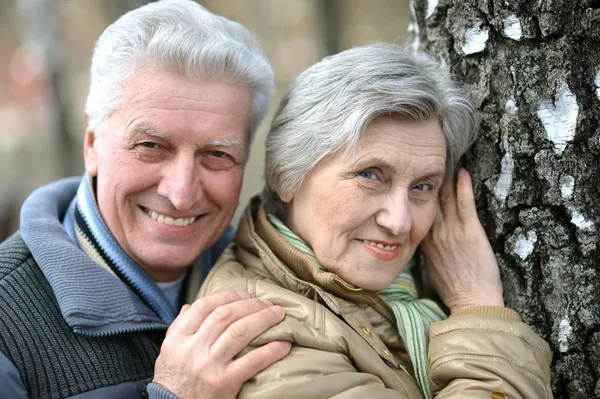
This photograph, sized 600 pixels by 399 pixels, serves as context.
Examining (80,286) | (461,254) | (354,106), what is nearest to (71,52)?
(80,286)

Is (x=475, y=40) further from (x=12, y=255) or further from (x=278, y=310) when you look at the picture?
(x=12, y=255)

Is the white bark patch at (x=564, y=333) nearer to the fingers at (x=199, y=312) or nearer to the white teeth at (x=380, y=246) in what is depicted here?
the white teeth at (x=380, y=246)

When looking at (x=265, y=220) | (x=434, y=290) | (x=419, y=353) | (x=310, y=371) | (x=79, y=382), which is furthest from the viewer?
(x=434, y=290)

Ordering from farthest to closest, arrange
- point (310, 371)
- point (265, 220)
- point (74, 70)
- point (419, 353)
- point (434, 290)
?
point (74, 70) < point (434, 290) < point (265, 220) < point (419, 353) < point (310, 371)

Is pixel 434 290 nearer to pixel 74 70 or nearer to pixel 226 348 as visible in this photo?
pixel 226 348

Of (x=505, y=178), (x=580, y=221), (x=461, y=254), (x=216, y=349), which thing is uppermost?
(x=505, y=178)

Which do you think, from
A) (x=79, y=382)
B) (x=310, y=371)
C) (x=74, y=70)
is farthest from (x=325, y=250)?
(x=74, y=70)

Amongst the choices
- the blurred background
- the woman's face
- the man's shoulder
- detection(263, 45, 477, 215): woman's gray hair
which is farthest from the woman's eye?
the blurred background

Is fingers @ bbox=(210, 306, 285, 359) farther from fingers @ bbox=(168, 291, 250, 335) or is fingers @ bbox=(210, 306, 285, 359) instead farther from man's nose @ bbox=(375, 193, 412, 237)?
man's nose @ bbox=(375, 193, 412, 237)

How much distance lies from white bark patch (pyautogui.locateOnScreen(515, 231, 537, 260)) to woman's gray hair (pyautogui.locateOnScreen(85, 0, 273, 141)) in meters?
1.28

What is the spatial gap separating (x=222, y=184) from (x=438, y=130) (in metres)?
0.93

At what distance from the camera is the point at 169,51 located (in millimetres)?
2486

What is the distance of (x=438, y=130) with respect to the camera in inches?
96.0

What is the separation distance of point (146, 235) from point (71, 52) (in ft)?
31.4
